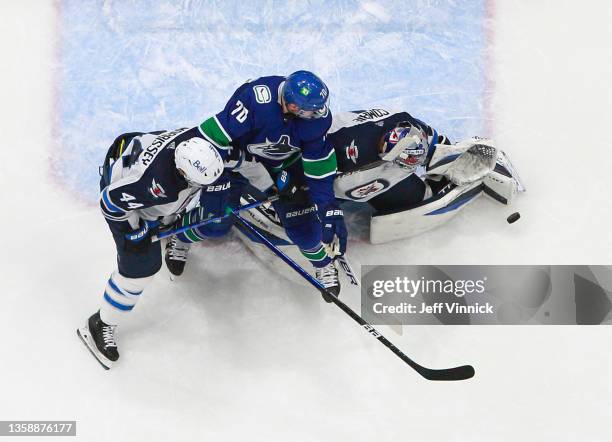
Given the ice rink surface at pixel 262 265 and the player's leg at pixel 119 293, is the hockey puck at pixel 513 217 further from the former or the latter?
the player's leg at pixel 119 293

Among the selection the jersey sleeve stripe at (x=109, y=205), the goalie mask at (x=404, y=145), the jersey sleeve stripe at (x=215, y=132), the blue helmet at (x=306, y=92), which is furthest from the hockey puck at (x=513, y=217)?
the jersey sleeve stripe at (x=109, y=205)

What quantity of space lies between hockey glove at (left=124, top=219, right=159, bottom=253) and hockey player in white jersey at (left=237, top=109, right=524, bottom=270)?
689mm

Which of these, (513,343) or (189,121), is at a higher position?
(189,121)

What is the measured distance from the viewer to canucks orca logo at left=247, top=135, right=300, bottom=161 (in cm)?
523

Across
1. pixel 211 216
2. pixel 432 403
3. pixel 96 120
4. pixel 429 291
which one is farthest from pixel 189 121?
pixel 432 403

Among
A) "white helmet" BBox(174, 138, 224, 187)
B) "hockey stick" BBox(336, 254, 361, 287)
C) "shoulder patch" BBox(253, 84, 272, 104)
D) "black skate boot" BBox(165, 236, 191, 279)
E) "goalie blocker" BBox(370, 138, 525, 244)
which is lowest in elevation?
"hockey stick" BBox(336, 254, 361, 287)

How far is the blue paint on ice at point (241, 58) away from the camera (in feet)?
20.5

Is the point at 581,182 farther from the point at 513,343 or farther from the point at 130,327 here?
the point at 130,327

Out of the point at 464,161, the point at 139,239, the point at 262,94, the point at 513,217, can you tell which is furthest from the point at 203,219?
the point at 513,217

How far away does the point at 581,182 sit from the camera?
6078mm

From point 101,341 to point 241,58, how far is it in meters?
2.06

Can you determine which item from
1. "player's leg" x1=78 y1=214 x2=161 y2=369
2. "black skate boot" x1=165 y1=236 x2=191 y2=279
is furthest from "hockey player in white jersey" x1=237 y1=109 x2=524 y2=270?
"player's leg" x1=78 y1=214 x2=161 y2=369

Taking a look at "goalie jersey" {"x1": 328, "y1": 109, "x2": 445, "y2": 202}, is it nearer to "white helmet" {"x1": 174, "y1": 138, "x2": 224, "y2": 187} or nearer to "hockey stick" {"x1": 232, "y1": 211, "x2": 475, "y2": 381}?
"hockey stick" {"x1": 232, "y1": 211, "x2": 475, "y2": 381}

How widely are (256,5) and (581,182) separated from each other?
235 cm
